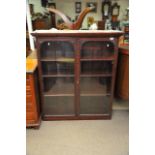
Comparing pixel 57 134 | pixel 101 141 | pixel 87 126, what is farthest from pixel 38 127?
pixel 101 141

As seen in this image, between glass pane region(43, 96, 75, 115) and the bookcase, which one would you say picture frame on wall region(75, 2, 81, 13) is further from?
glass pane region(43, 96, 75, 115)

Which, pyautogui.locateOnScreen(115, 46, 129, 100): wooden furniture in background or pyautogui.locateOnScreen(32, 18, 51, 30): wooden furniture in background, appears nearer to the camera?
pyautogui.locateOnScreen(115, 46, 129, 100): wooden furniture in background

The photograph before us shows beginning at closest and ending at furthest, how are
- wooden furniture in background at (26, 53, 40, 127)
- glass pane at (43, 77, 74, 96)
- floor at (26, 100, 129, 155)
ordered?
floor at (26, 100, 129, 155) → wooden furniture in background at (26, 53, 40, 127) → glass pane at (43, 77, 74, 96)

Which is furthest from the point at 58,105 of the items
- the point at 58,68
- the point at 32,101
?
the point at 58,68

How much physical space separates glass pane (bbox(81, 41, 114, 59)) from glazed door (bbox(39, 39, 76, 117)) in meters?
0.15

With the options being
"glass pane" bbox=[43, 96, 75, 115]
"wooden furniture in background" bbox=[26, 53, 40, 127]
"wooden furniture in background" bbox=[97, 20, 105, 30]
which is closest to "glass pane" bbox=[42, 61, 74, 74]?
"wooden furniture in background" bbox=[26, 53, 40, 127]

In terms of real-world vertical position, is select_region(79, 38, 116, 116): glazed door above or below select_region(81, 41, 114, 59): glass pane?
below

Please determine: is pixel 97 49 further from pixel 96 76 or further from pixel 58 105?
pixel 58 105

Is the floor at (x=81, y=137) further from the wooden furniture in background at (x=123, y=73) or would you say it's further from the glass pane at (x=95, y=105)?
the wooden furniture in background at (x=123, y=73)

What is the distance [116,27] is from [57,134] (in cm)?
227

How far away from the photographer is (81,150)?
6.30 ft

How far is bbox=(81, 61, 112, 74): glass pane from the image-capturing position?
2295 millimetres
